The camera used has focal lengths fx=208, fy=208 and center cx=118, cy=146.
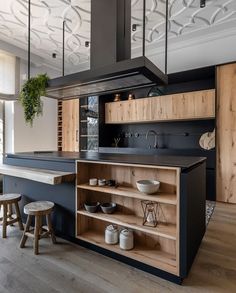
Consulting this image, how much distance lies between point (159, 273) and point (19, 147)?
4.50 m

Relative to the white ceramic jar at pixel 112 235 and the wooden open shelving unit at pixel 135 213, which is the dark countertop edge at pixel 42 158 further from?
the white ceramic jar at pixel 112 235

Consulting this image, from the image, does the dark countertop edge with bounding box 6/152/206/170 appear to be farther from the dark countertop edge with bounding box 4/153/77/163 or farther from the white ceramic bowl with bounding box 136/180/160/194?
the white ceramic bowl with bounding box 136/180/160/194

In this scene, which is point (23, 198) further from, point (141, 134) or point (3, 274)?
point (141, 134)

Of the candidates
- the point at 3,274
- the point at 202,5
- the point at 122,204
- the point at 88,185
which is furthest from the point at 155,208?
the point at 202,5

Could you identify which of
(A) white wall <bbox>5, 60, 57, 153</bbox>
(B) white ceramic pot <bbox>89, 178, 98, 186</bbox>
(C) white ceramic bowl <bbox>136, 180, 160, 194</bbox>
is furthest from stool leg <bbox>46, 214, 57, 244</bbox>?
(A) white wall <bbox>5, 60, 57, 153</bbox>

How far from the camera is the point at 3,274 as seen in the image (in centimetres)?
181

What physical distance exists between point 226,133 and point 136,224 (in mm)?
2583

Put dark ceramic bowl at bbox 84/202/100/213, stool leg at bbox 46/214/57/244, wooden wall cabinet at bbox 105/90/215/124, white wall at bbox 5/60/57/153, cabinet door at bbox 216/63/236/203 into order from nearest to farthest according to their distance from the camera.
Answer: dark ceramic bowl at bbox 84/202/100/213 → stool leg at bbox 46/214/57/244 → cabinet door at bbox 216/63/236/203 → wooden wall cabinet at bbox 105/90/215/124 → white wall at bbox 5/60/57/153

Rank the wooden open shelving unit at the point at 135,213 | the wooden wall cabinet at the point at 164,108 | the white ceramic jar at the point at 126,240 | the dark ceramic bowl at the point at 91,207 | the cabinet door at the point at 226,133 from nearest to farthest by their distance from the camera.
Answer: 1. the wooden open shelving unit at the point at 135,213
2. the white ceramic jar at the point at 126,240
3. the dark ceramic bowl at the point at 91,207
4. the cabinet door at the point at 226,133
5. the wooden wall cabinet at the point at 164,108

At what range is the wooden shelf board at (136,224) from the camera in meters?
1.72

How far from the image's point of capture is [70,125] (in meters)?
5.75

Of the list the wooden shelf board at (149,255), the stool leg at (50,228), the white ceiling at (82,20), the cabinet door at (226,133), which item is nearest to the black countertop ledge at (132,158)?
the stool leg at (50,228)

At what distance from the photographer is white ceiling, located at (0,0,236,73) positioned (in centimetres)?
323

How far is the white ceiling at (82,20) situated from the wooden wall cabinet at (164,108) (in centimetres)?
122
